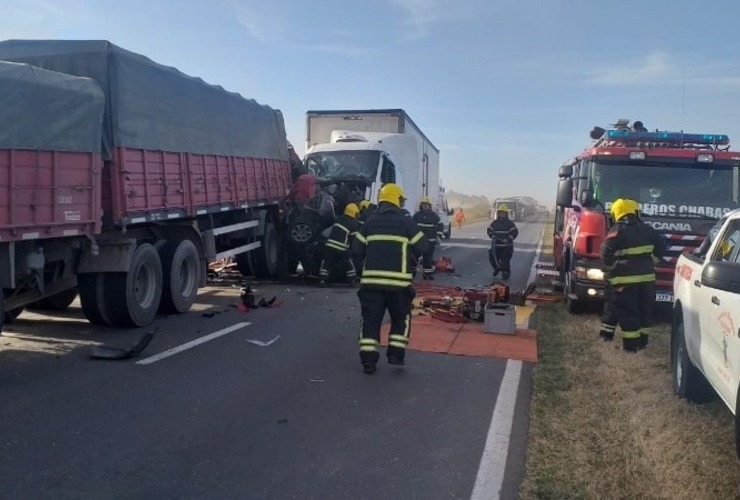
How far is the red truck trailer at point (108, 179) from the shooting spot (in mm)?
7344

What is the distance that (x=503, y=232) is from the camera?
16.0m

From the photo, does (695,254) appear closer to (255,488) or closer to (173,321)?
(255,488)

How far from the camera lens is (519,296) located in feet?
40.1

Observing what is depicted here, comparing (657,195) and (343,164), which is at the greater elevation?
(343,164)

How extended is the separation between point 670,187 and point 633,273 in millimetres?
2696

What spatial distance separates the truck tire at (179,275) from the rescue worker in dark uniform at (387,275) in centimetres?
368

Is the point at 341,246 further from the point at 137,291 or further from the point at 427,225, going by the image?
the point at 137,291

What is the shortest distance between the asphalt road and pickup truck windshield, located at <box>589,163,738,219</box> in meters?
3.88

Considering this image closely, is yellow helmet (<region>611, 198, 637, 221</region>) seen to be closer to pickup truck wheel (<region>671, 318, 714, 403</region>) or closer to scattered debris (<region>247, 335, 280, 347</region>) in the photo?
pickup truck wheel (<region>671, 318, 714, 403</region>)

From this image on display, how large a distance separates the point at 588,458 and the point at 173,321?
6.52 meters

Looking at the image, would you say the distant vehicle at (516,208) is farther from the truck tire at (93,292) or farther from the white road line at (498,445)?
the white road line at (498,445)

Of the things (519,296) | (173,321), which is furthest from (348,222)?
(173,321)

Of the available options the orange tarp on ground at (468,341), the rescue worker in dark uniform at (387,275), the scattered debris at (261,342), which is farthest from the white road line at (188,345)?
the rescue worker in dark uniform at (387,275)

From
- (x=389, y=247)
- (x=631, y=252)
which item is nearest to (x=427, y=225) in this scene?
(x=631, y=252)
